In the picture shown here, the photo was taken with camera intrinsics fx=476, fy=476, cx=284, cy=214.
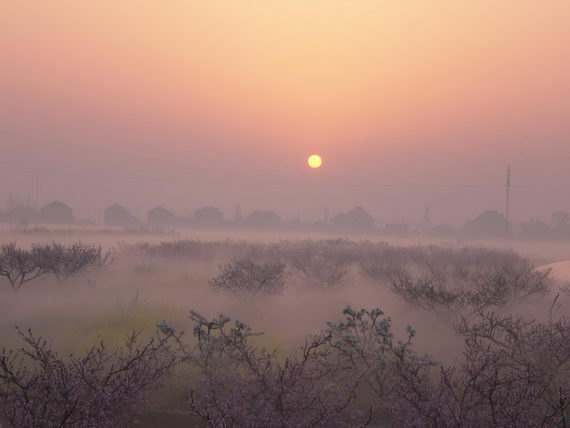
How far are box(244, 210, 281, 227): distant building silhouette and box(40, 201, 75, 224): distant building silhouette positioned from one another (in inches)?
1555

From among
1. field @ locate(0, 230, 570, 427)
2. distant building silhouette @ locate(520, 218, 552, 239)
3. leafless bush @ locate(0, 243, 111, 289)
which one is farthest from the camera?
distant building silhouette @ locate(520, 218, 552, 239)

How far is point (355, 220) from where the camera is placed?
113 meters

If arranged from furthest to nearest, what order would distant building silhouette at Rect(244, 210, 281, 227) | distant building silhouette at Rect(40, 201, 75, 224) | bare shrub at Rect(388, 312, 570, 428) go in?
distant building silhouette at Rect(244, 210, 281, 227) → distant building silhouette at Rect(40, 201, 75, 224) → bare shrub at Rect(388, 312, 570, 428)

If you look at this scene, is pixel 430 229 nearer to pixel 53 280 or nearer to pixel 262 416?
pixel 53 280

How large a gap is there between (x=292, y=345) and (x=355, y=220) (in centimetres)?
9839

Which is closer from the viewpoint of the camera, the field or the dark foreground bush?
the dark foreground bush

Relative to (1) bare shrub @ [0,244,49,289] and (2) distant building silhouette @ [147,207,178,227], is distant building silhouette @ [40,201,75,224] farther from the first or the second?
(1) bare shrub @ [0,244,49,289]

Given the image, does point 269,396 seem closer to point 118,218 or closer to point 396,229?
point 396,229

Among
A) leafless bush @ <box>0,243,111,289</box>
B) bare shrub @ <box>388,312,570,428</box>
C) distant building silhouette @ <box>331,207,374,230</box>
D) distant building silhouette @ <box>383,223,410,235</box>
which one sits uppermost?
distant building silhouette @ <box>331,207,374,230</box>

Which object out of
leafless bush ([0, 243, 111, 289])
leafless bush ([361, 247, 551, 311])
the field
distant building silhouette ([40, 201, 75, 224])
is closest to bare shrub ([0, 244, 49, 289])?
leafless bush ([0, 243, 111, 289])

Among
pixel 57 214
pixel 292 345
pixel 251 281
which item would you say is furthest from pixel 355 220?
pixel 292 345

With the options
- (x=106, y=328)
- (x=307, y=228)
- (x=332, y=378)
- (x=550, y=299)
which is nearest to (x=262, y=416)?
(x=332, y=378)

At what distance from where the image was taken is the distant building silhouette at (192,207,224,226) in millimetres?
114875

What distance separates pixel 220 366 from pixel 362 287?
53.6 ft
